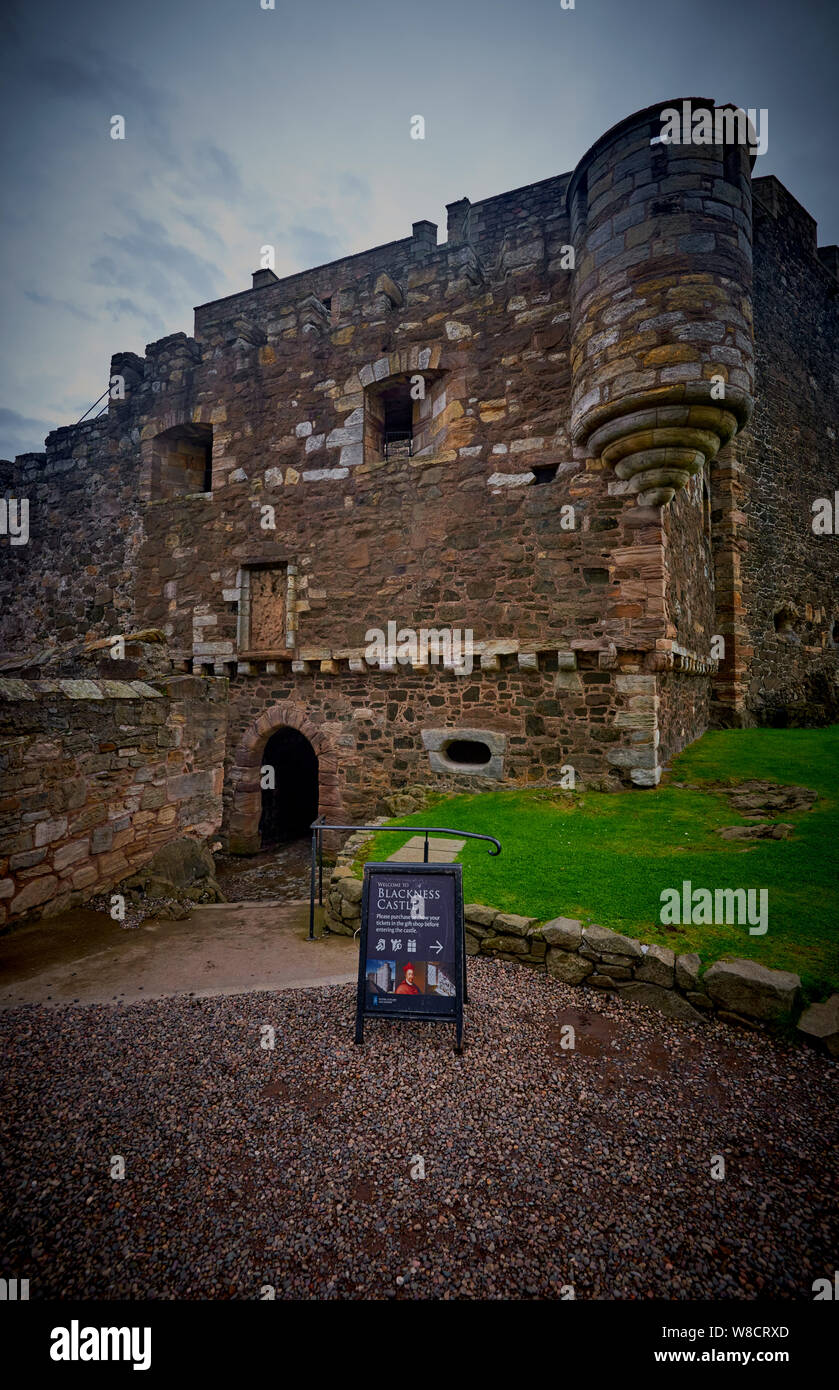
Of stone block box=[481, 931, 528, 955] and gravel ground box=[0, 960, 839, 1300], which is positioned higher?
stone block box=[481, 931, 528, 955]

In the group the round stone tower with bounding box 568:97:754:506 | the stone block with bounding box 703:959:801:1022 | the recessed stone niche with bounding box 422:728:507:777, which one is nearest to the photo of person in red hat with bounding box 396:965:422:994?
the stone block with bounding box 703:959:801:1022

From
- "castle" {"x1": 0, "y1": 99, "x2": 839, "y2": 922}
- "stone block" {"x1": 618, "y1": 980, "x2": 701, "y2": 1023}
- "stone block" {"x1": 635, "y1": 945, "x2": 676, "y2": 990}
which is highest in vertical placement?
"castle" {"x1": 0, "y1": 99, "x2": 839, "y2": 922}

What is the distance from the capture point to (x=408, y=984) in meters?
3.56

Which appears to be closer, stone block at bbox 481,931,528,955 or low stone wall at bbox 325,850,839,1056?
low stone wall at bbox 325,850,839,1056

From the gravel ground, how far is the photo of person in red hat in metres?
0.35

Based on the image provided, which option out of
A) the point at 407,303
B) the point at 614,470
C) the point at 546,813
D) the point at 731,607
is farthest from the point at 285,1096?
the point at 731,607

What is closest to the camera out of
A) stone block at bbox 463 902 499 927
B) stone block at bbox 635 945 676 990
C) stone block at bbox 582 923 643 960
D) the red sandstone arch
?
stone block at bbox 635 945 676 990

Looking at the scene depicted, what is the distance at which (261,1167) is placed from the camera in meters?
2.60

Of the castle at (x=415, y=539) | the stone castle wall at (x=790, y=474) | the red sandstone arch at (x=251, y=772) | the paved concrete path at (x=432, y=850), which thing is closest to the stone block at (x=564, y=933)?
the paved concrete path at (x=432, y=850)

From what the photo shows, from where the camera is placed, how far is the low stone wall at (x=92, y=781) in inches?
205

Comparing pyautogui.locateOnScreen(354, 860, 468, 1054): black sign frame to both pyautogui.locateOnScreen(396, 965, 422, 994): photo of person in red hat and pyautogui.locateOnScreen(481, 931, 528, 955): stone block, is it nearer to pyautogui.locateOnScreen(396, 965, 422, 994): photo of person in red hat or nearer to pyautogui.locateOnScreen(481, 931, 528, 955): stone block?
pyautogui.locateOnScreen(396, 965, 422, 994): photo of person in red hat

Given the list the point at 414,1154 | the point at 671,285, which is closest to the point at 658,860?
the point at 414,1154

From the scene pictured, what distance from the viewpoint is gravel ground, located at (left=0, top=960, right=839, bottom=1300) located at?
7.04 ft

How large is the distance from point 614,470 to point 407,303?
4.99 metres
